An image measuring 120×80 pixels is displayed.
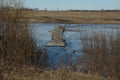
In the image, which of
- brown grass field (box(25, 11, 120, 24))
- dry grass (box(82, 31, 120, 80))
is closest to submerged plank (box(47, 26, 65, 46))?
dry grass (box(82, 31, 120, 80))

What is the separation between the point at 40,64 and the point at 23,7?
2.11 meters

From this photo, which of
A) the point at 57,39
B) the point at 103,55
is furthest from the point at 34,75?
the point at 57,39

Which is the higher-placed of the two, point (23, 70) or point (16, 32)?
point (16, 32)

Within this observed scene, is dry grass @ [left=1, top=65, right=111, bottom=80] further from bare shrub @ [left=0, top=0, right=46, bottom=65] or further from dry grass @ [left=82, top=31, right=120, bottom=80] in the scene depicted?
dry grass @ [left=82, top=31, right=120, bottom=80]

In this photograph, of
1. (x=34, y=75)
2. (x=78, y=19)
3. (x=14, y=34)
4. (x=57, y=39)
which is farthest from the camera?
(x=78, y=19)

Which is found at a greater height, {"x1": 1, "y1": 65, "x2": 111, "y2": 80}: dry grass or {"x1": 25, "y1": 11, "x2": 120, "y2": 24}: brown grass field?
{"x1": 25, "y1": 11, "x2": 120, "y2": 24}: brown grass field

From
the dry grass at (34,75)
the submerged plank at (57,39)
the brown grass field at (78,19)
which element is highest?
the brown grass field at (78,19)

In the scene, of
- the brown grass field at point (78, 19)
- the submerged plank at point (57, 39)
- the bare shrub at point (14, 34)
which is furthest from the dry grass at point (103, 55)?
the brown grass field at point (78, 19)

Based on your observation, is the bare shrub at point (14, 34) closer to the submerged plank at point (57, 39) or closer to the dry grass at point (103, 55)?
the dry grass at point (103, 55)

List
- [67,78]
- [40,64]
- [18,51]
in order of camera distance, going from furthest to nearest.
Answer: [40,64] → [18,51] → [67,78]

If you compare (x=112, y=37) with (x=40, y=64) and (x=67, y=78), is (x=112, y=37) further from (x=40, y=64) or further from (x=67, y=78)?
(x=67, y=78)

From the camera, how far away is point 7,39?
1173cm

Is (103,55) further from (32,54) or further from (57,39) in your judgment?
(57,39)

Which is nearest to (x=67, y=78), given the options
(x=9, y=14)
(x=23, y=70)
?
(x=23, y=70)
